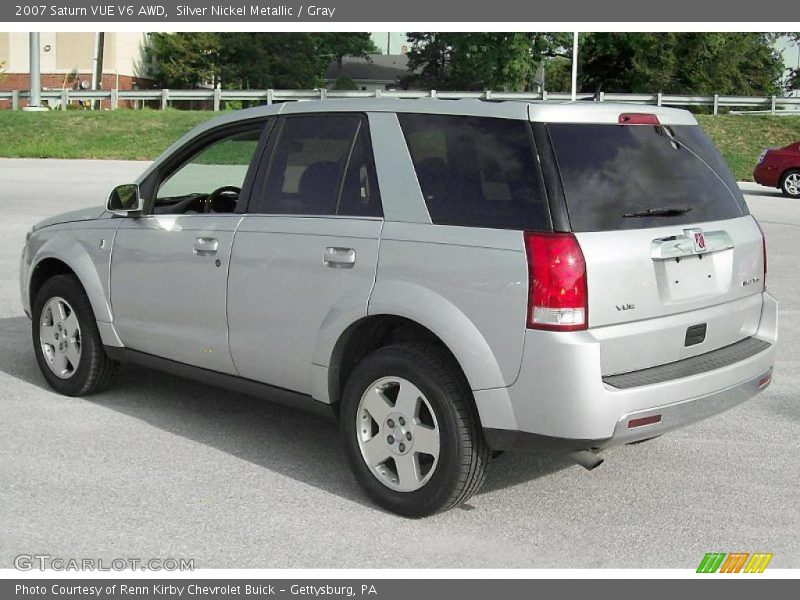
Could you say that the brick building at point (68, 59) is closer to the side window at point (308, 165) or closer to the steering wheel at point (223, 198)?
the steering wheel at point (223, 198)

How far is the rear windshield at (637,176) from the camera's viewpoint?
14.8ft

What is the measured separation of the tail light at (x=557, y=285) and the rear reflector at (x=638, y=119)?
73 cm

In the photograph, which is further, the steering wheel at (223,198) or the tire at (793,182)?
the tire at (793,182)

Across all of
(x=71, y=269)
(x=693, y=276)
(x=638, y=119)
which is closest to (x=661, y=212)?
(x=693, y=276)

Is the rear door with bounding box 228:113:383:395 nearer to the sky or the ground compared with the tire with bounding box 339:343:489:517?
nearer to the sky

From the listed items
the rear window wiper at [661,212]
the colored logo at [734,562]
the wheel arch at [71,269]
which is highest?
the rear window wiper at [661,212]

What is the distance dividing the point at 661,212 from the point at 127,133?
3233 cm

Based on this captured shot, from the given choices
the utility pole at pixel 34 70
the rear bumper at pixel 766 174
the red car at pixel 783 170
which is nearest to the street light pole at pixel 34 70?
the utility pole at pixel 34 70

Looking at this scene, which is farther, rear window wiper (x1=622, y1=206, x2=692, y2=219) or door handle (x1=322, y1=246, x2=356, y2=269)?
door handle (x1=322, y1=246, x2=356, y2=269)

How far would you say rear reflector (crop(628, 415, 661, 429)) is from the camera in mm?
4488

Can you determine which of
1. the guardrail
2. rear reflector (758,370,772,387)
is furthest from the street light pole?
rear reflector (758,370,772,387)

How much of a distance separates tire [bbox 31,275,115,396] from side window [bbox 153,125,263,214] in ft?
2.86

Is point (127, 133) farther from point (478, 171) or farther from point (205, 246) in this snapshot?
point (478, 171)

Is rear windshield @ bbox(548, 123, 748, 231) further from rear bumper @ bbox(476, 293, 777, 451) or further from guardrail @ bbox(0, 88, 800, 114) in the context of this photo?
guardrail @ bbox(0, 88, 800, 114)
